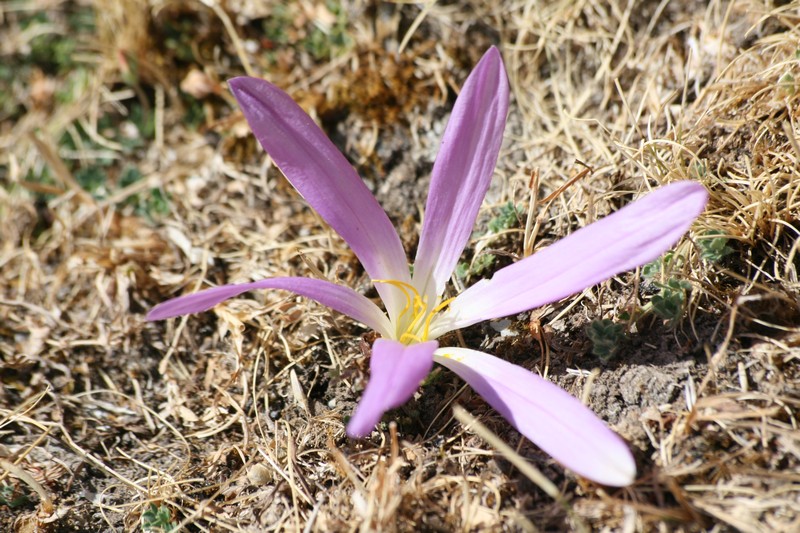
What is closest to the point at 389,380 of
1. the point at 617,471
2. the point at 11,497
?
the point at 617,471

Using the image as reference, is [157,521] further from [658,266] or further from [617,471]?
[658,266]

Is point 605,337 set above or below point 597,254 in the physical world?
below

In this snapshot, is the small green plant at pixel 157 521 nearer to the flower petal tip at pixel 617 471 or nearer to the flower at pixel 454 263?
the flower at pixel 454 263

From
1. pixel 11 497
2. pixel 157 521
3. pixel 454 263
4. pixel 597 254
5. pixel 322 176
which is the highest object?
pixel 322 176

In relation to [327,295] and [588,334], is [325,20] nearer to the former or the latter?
[327,295]

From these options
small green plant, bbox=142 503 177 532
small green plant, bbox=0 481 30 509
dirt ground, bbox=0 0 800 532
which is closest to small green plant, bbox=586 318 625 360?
dirt ground, bbox=0 0 800 532

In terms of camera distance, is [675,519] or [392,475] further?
[392,475]

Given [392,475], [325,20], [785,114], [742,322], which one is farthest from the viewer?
[325,20]

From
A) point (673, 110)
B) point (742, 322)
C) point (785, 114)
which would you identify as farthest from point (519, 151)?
point (742, 322)
